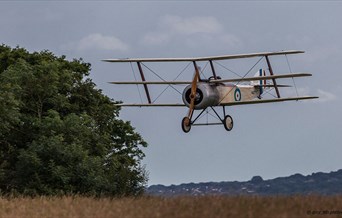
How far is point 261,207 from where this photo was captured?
1625cm

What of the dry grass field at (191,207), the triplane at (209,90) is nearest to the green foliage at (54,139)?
the triplane at (209,90)

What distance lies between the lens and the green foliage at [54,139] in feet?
130

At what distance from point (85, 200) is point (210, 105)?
24405mm

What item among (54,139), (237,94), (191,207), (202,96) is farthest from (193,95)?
(191,207)

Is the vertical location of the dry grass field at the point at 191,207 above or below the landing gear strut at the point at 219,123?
below

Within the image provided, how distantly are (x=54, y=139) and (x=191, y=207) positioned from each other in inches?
959

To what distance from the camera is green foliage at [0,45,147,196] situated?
39750 mm

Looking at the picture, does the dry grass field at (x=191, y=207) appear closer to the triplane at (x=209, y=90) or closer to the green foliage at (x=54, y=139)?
the green foliage at (x=54, y=139)

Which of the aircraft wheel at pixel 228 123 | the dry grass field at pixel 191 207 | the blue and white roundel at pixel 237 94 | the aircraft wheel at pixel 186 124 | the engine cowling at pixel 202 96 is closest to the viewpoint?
the dry grass field at pixel 191 207

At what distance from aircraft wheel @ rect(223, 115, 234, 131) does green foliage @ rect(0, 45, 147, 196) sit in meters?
6.16

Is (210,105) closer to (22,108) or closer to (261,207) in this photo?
(22,108)

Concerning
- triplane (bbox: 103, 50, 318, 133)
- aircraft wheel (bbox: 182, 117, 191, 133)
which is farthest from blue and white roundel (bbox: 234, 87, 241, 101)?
aircraft wheel (bbox: 182, 117, 191, 133)

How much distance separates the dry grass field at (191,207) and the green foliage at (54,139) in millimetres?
15353

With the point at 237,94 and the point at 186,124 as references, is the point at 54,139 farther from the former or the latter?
the point at 237,94
